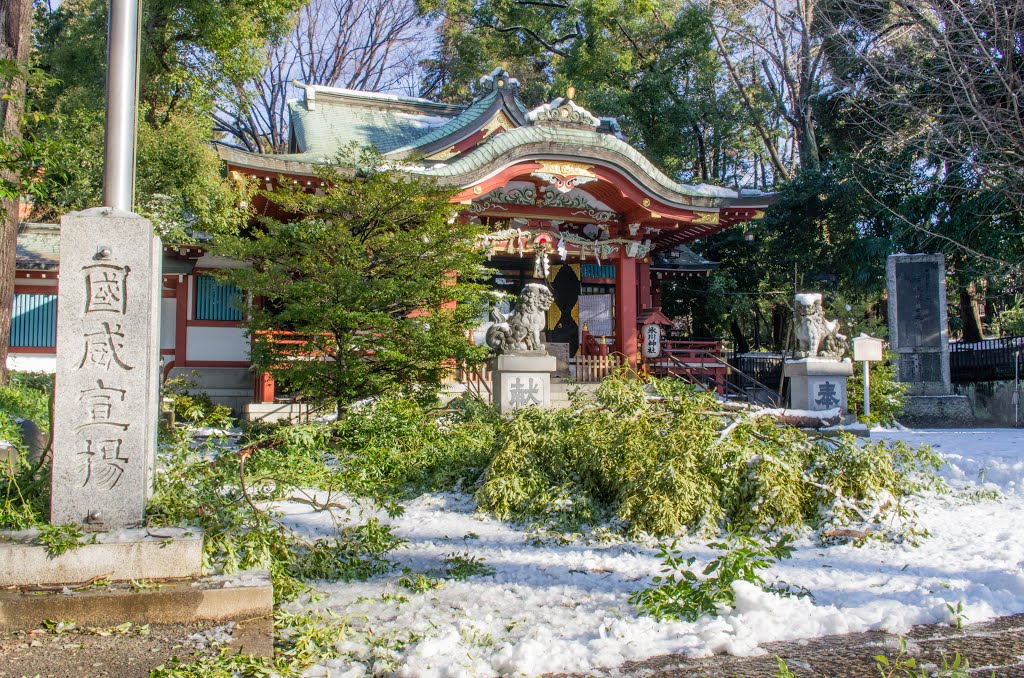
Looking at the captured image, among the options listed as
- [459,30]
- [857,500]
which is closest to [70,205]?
[857,500]

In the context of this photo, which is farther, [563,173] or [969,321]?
[969,321]

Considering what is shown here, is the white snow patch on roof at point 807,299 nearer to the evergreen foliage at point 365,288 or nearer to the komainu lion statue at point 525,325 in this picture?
the komainu lion statue at point 525,325

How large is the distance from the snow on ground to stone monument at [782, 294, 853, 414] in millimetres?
4829

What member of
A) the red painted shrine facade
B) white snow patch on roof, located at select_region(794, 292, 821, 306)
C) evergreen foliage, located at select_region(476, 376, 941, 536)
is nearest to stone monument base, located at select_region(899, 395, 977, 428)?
white snow patch on roof, located at select_region(794, 292, 821, 306)

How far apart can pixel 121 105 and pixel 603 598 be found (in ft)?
13.8

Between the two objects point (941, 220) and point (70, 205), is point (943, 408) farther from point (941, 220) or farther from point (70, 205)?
point (70, 205)

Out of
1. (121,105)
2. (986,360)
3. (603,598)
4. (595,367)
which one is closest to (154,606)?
(603,598)

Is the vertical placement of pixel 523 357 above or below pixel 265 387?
above

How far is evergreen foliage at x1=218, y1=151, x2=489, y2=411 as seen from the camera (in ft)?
27.2

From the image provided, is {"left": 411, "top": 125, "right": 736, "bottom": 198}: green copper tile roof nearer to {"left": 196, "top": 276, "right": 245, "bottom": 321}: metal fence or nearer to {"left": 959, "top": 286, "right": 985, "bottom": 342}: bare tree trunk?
{"left": 196, "top": 276, "right": 245, "bottom": 321}: metal fence

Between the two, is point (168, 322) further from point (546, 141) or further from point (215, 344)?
point (546, 141)

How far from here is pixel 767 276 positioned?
72.9ft

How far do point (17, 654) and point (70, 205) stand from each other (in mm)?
11518

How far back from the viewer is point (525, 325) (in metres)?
10.2
